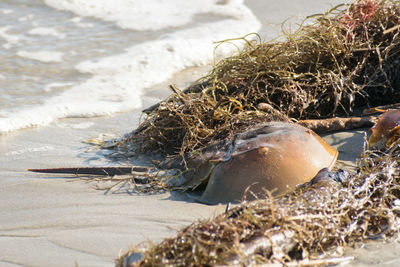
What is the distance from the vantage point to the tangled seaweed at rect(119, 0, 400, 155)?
3.42m

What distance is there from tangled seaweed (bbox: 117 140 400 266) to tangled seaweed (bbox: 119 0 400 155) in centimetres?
115

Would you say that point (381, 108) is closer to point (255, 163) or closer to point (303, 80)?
point (303, 80)

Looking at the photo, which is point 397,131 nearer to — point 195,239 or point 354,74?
point 354,74

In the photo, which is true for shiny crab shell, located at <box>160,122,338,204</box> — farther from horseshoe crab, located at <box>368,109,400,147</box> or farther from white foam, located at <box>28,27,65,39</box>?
white foam, located at <box>28,27,65,39</box>

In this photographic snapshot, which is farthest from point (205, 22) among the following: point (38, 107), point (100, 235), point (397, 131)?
point (100, 235)

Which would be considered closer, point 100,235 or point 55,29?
point 100,235

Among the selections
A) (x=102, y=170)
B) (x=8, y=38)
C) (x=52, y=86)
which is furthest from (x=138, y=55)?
(x=102, y=170)

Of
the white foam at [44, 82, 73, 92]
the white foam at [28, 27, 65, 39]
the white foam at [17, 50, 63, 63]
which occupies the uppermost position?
the white foam at [28, 27, 65, 39]

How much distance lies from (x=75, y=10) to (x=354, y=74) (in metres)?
5.87

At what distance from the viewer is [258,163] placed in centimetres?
257

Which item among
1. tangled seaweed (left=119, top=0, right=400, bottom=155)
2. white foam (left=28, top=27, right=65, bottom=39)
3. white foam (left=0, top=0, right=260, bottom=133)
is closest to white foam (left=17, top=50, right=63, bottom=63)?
white foam (left=0, top=0, right=260, bottom=133)

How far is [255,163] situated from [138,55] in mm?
4335

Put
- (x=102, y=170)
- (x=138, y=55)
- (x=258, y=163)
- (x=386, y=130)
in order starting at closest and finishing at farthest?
(x=258, y=163) → (x=386, y=130) → (x=102, y=170) → (x=138, y=55)

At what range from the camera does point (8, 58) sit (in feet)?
20.4
